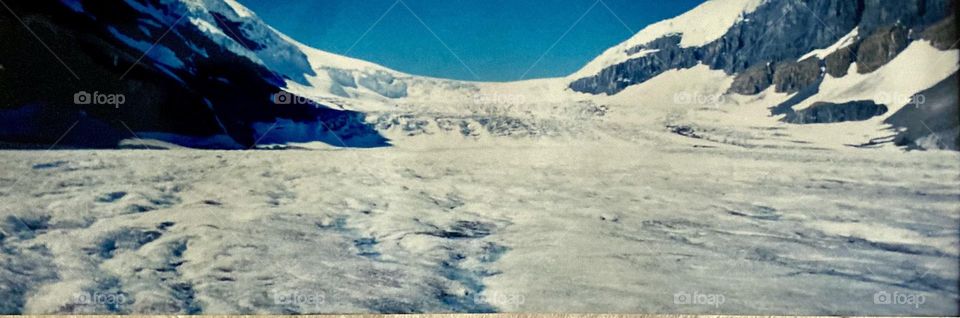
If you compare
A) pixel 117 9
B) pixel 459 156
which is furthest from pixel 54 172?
pixel 459 156

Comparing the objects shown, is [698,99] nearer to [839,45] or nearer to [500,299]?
[839,45]

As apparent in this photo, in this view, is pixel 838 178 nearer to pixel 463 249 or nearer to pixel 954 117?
pixel 954 117

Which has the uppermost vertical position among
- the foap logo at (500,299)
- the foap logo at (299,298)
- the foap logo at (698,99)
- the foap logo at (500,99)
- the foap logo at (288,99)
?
the foap logo at (288,99)

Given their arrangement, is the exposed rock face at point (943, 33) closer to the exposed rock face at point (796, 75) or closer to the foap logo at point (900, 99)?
the foap logo at point (900, 99)

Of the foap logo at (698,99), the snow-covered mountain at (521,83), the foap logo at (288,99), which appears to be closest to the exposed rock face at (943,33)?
the snow-covered mountain at (521,83)

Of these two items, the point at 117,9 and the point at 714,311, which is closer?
the point at 714,311

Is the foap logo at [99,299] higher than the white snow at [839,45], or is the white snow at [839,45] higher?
the white snow at [839,45]

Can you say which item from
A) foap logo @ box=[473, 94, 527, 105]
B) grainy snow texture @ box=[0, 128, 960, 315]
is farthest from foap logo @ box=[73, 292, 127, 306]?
foap logo @ box=[473, 94, 527, 105]

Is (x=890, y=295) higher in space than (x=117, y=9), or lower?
lower
